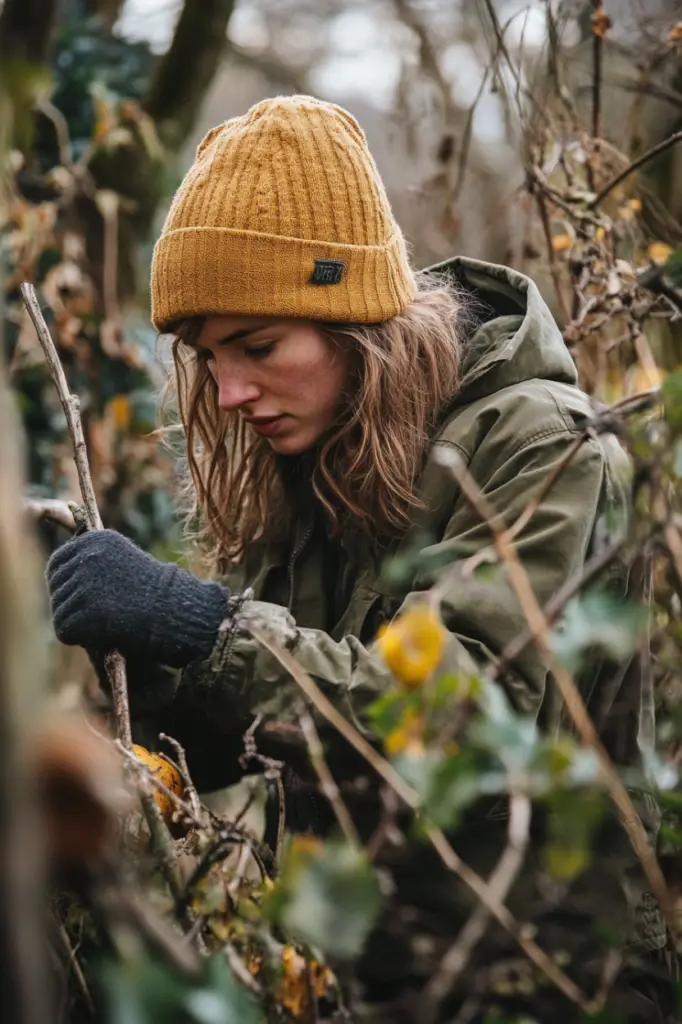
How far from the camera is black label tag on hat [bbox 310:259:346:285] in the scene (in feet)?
6.66

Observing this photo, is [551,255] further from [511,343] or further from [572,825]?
[572,825]

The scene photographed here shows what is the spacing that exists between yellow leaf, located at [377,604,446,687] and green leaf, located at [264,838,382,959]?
16cm

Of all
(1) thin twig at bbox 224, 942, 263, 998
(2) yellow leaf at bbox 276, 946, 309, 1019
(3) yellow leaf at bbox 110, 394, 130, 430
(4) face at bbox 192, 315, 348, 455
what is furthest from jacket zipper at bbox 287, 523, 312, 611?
(3) yellow leaf at bbox 110, 394, 130, 430

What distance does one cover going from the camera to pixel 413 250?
3096 mm

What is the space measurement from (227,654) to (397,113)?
10.4ft

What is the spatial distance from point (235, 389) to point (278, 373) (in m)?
0.08

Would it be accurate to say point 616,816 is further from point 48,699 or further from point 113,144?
point 113,144

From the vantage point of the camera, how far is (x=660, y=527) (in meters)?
1.04

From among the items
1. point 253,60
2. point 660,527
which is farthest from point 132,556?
point 253,60

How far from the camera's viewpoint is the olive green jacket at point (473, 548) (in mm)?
1690

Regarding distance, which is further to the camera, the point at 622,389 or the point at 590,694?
the point at 622,389

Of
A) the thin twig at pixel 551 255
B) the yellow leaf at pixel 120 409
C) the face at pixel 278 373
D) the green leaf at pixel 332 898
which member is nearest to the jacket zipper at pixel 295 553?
the face at pixel 278 373

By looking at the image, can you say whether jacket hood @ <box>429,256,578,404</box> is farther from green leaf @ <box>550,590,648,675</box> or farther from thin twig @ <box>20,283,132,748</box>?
green leaf @ <box>550,590,648,675</box>

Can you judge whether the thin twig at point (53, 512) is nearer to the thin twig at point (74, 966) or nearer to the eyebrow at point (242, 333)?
the eyebrow at point (242, 333)
